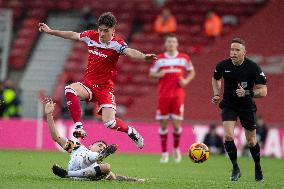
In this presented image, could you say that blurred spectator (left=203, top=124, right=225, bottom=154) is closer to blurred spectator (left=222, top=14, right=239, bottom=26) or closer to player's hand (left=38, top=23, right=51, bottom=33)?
blurred spectator (left=222, top=14, right=239, bottom=26)

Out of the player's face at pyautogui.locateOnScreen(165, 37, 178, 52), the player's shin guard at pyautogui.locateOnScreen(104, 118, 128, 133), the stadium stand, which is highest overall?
the stadium stand

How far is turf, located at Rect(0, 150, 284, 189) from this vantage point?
464 inches

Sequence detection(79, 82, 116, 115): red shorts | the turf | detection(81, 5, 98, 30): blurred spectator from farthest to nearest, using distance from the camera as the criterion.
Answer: detection(81, 5, 98, 30): blurred spectator → detection(79, 82, 116, 115): red shorts → the turf

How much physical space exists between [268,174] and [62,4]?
17.8 meters

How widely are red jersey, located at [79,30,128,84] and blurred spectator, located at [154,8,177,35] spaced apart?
14801mm

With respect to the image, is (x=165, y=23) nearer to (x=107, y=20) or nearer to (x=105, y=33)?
(x=105, y=33)

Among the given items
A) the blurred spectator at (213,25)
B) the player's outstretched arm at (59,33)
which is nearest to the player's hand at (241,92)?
the player's outstretched arm at (59,33)

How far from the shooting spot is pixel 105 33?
44.9 feet

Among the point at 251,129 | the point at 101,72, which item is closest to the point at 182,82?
the point at 101,72

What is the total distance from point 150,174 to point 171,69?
5.62m

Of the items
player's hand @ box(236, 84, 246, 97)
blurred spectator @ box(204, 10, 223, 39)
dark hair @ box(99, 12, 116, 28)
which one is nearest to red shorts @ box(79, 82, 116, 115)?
dark hair @ box(99, 12, 116, 28)

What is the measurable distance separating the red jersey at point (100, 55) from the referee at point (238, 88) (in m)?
1.70

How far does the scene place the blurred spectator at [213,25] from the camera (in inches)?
1109

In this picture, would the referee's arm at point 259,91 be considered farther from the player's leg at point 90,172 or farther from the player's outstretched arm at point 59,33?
the player's outstretched arm at point 59,33
